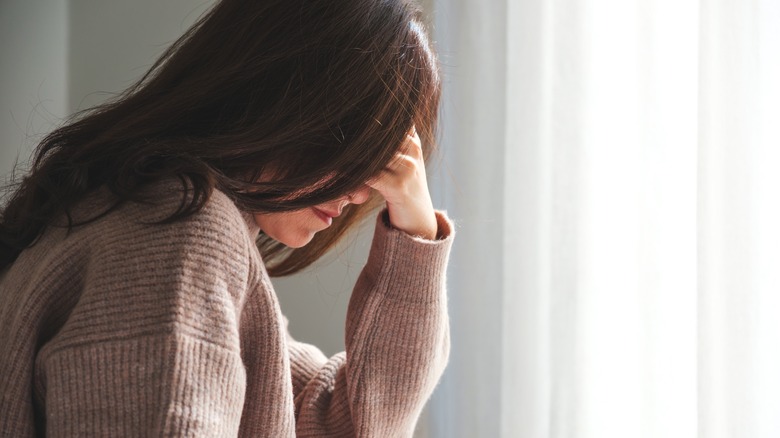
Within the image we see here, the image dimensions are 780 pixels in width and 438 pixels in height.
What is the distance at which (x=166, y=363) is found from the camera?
0.59 meters

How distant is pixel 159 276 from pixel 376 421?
0.42 metres

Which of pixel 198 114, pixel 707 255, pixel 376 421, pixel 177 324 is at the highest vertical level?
pixel 198 114

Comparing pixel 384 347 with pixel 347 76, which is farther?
pixel 384 347

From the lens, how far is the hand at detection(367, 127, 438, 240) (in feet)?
2.99

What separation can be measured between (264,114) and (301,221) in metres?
0.17

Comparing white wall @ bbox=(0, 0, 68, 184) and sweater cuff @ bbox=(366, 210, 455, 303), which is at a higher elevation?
white wall @ bbox=(0, 0, 68, 184)

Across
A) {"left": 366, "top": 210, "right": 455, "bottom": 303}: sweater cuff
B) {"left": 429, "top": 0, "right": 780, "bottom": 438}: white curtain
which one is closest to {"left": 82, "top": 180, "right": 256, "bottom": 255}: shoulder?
{"left": 366, "top": 210, "right": 455, "bottom": 303}: sweater cuff

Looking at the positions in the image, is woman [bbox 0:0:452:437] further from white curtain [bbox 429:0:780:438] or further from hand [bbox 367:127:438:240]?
white curtain [bbox 429:0:780:438]

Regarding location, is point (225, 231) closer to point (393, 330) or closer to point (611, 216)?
point (393, 330)

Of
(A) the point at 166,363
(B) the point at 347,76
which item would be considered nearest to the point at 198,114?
(B) the point at 347,76

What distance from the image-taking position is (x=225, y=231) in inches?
25.9

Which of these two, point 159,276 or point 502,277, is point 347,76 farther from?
point 502,277

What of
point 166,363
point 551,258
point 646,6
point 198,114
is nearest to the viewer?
point 166,363

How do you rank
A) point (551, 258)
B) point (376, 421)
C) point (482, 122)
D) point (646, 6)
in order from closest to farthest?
point (376, 421), point (646, 6), point (551, 258), point (482, 122)
